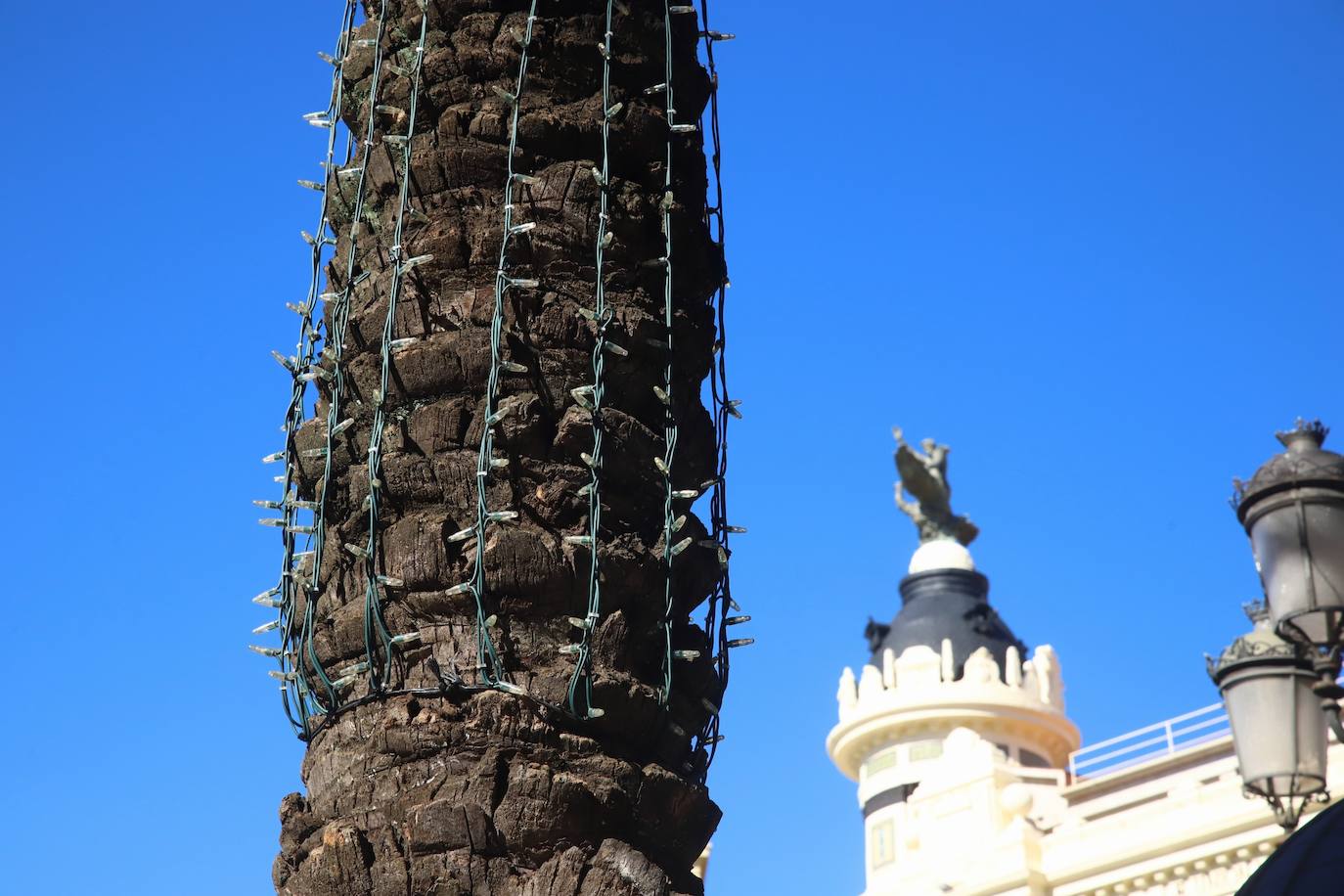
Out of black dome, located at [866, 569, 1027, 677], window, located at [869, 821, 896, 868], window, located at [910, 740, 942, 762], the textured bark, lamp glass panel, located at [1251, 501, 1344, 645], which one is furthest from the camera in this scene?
black dome, located at [866, 569, 1027, 677]

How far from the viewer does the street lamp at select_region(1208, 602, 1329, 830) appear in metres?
7.83

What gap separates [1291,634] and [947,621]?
995 inches

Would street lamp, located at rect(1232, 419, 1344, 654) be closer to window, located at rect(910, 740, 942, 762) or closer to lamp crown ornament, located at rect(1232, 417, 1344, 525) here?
lamp crown ornament, located at rect(1232, 417, 1344, 525)

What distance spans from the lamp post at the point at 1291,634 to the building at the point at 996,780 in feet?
41.1

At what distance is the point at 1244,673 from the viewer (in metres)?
7.98

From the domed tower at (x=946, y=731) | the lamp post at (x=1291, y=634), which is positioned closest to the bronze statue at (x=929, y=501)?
the domed tower at (x=946, y=731)

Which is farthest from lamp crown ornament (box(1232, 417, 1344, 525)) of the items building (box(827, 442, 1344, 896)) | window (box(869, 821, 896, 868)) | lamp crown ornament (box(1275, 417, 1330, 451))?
window (box(869, 821, 896, 868))

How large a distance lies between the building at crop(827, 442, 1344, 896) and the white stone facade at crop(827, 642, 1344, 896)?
A: 0.02 metres

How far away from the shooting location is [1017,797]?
24.5m

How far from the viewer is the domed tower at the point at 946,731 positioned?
2467 cm

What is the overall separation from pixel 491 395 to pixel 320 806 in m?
1.09

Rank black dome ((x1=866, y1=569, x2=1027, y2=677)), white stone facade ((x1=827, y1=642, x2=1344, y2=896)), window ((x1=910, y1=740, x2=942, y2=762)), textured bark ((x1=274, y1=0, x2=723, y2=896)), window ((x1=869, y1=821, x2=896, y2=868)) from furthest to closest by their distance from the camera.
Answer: black dome ((x1=866, y1=569, x2=1027, y2=677)), window ((x1=910, y1=740, x2=942, y2=762)), window ((x1=869, y1=821, x2=896, y2=868)), white stone facade ((x1=827, y1=642, x2=1344, y2=896)), textured bark ((x1=274, y1=0, x2=723, y2=896))

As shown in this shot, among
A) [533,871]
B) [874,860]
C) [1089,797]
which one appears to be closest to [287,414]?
[533,871]

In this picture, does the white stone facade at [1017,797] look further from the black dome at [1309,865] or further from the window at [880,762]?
the black dome at [1309,865]
